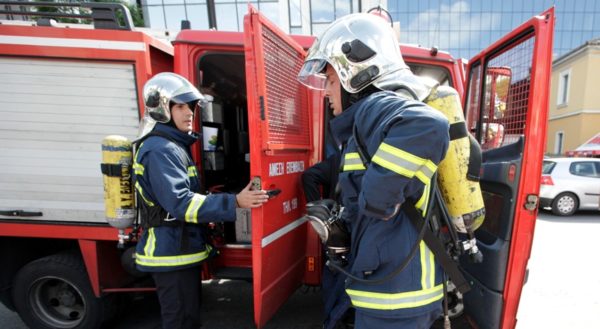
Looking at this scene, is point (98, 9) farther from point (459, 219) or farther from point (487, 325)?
point (487, 325)

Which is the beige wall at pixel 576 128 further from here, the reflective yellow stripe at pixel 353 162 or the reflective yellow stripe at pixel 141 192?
the reflective yellow stripe at pixel 141 192

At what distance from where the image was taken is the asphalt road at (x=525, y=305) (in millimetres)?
2977

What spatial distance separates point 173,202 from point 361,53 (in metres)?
1.28

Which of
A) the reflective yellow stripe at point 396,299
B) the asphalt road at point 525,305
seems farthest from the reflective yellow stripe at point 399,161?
the asphalt road at point 525,305

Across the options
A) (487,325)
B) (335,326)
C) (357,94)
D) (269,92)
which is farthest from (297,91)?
(487,325)

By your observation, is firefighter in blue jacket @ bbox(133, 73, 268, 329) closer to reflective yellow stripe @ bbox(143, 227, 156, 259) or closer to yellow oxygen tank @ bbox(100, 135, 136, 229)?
reflective yellow stripe @ bbox(143, 227, 156, 259)

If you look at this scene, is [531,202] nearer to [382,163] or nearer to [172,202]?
[382,163]

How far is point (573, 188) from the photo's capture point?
7211 mm

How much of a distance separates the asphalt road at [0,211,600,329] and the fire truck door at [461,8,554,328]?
58.6 inches

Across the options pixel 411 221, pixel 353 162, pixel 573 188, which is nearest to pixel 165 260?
pixel 353 162

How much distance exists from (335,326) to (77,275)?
6.95ft

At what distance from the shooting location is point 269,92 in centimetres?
199

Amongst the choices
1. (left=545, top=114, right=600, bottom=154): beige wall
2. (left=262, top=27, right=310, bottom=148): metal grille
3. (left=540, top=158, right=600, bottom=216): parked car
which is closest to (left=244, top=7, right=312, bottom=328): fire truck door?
(left=262, top=27, right=310, bottom=148): metal grille

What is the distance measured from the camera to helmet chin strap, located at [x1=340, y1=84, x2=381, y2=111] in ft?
4.75
